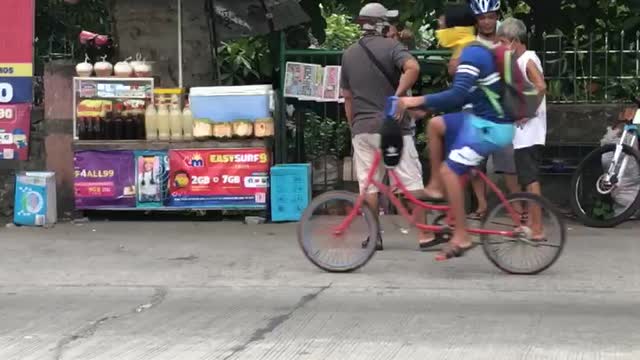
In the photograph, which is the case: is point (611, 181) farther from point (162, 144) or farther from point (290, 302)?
point (162, 144)

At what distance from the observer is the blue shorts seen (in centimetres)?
662

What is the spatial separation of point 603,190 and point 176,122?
176 inches

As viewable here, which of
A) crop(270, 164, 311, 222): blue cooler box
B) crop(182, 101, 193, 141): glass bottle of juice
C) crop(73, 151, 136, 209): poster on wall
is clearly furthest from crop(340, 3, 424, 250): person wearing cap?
crop(73, 151, 136, 209): poster on wall

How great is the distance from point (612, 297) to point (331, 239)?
2175mm

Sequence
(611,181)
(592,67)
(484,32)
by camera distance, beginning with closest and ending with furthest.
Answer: (484,32)
(611,181)
(592,67)

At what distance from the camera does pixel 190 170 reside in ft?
30.6

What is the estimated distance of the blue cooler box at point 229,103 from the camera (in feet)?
30.5

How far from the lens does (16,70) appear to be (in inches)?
382

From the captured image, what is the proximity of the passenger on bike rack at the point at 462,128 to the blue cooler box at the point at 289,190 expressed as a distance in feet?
8.41

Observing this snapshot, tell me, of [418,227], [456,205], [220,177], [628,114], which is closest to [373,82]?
[418,227]

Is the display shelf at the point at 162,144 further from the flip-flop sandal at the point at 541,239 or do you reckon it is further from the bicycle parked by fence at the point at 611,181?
the flip-flop sandal at the point at 541,239

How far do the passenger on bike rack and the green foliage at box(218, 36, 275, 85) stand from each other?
4311mm

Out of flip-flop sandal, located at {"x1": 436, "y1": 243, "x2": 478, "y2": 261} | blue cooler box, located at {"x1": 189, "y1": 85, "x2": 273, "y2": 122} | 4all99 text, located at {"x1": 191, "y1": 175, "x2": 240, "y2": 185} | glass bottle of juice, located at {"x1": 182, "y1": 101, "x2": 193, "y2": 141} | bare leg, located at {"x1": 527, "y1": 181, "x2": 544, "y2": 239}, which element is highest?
blue cooler box, located at {"x1": 189, "y1": 85, "x2": 273, "y2": 122}

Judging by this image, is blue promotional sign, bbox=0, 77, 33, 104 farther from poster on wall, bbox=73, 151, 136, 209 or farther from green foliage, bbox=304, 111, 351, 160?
green foliage, bbox=304, 111, 351, 160
